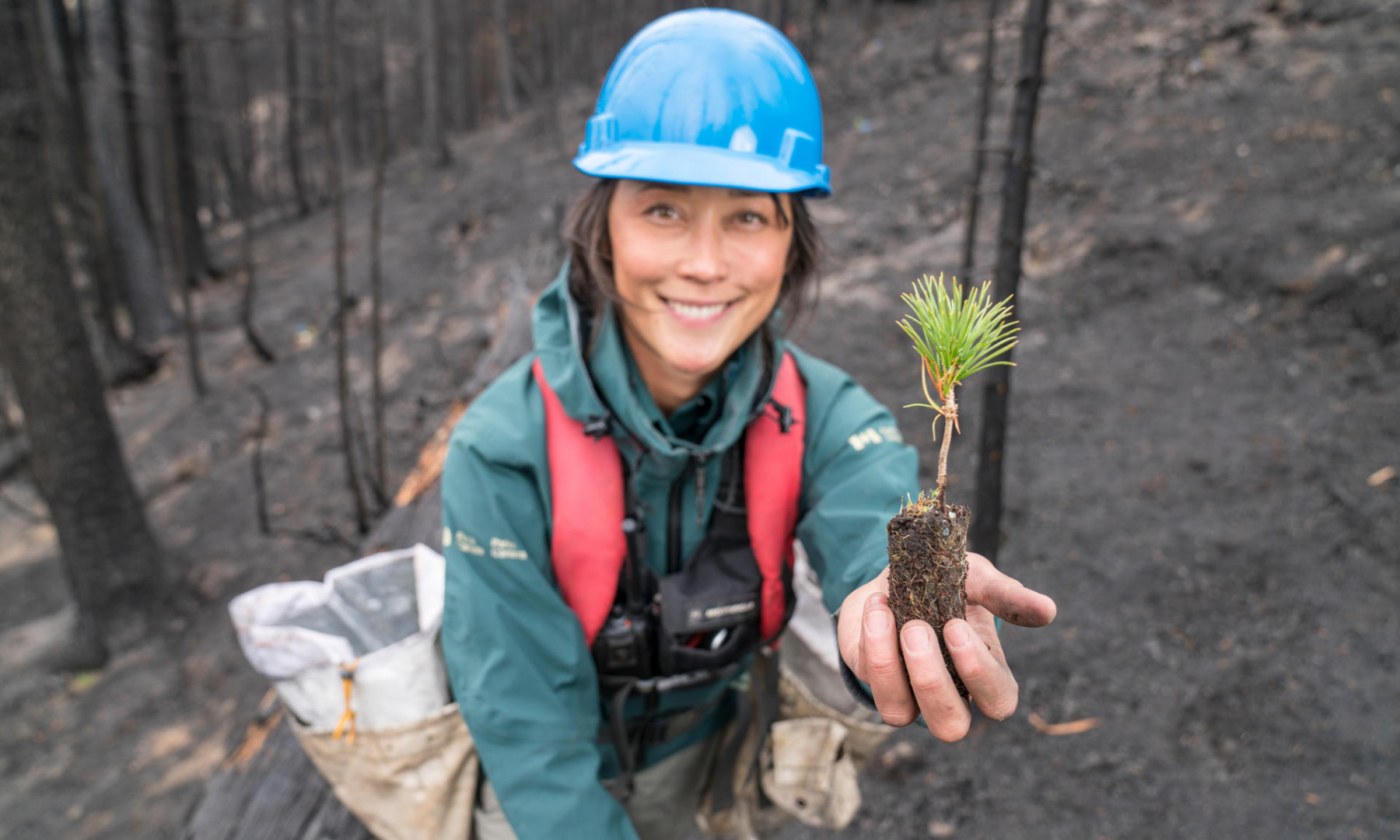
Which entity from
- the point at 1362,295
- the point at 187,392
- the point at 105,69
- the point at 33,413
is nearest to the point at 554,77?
the point at 105,69

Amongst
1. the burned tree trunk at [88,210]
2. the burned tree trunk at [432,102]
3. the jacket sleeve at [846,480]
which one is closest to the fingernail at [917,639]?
the jacket sleeve at [846,480]

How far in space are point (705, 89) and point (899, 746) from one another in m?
3.15

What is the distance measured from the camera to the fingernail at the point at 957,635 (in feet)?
3.25

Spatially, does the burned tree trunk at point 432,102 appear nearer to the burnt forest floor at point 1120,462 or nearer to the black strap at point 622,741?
the burnt forest floor at point 1120,462

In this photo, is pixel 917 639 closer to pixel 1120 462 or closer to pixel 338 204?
pixel 1120 462

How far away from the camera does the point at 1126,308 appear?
5.78 m

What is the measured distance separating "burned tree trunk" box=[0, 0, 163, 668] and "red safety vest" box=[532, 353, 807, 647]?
196 inches

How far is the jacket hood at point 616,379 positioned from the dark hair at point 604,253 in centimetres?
5

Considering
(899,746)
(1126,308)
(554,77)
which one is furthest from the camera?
(554,77)

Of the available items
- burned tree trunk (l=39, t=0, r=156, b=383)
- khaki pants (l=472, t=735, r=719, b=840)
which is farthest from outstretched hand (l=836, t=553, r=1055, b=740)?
burned tree trunk (l=39, t=0, r=156, b=383)

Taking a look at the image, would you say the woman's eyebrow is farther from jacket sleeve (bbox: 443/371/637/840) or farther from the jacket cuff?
the jacket cuff

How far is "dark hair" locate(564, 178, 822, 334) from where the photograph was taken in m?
1.74

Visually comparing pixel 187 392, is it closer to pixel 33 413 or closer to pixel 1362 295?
pixel 33 413

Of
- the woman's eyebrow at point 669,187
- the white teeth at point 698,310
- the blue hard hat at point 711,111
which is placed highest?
the blue hard hat at point 711,111
